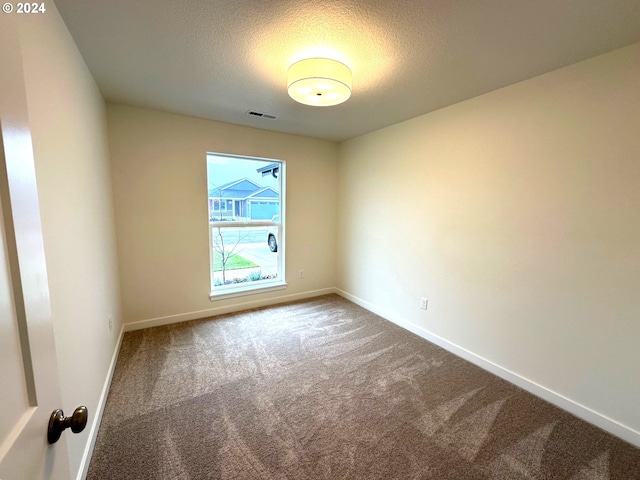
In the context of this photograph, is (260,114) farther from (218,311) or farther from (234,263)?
(218,311)

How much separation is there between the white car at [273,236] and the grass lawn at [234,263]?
36 cm

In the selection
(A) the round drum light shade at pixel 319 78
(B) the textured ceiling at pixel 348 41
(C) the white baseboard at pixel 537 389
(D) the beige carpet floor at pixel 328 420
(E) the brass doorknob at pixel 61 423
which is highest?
(B) the textured ceiling at pixel 348 41

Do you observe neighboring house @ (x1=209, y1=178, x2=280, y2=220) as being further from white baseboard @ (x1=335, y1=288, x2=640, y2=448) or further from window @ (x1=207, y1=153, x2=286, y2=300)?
white baseboard @ (x1=335, y1=288, x2=640, y2=448)

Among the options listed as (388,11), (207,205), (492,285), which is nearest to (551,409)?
(492,285)

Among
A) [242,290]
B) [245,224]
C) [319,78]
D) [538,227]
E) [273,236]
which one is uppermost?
[319,78]

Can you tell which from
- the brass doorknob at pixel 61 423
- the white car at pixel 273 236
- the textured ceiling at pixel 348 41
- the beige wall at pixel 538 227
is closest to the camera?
the brass doorknob at pixel 61 423

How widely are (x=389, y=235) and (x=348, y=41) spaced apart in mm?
2151

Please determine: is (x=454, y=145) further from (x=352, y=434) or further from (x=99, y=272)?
(x=99, y=272)

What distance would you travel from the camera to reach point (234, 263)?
12.1 ft

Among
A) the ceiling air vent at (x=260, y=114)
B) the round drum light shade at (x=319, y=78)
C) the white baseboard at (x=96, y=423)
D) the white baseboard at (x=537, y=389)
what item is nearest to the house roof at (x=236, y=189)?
the ceiling air vent at (x=260, y=114)

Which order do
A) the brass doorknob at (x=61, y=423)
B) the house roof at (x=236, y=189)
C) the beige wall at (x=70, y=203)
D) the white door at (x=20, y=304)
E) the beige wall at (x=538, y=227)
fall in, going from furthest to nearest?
the house roof at (x=236, y=189) → the beige wall at (x=538, y=227) → the beige wall at (x=70, y=203) → the brass doorknob at (x=61, y=423) → the white door at (x=20, y=304)

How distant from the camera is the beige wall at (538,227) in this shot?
1.67 meters

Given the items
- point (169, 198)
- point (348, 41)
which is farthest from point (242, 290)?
point (348, 41)

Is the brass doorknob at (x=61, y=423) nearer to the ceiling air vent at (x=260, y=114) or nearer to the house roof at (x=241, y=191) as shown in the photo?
the ceiling air vent at (x=260, y=114)
